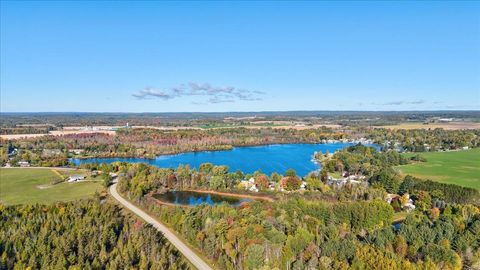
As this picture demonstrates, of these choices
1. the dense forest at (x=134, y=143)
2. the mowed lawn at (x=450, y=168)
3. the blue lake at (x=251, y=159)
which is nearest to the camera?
the mowed lawn at (x=450, y=168)

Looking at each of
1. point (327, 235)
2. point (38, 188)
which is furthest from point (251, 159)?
point (327, 235)

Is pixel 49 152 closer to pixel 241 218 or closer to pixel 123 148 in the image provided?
pixel 123 148

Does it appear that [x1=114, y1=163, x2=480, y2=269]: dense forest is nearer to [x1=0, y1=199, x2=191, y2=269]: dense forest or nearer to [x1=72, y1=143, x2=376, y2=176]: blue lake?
[x1=0, y1=199, x2=191, y2=269]: dense forest

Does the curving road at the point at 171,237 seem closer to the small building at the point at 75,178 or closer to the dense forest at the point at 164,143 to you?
the small building at the point at 75,178

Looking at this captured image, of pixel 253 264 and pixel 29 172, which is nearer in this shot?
pixel 253 264

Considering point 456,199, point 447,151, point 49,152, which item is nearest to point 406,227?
point 456,199

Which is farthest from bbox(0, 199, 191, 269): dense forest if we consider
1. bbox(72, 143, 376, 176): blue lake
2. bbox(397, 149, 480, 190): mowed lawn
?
bbox(397, 149, 480, 190): mowed lawn

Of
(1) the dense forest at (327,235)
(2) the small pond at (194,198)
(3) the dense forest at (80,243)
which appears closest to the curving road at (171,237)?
(1) the dense forest at (327,235)
